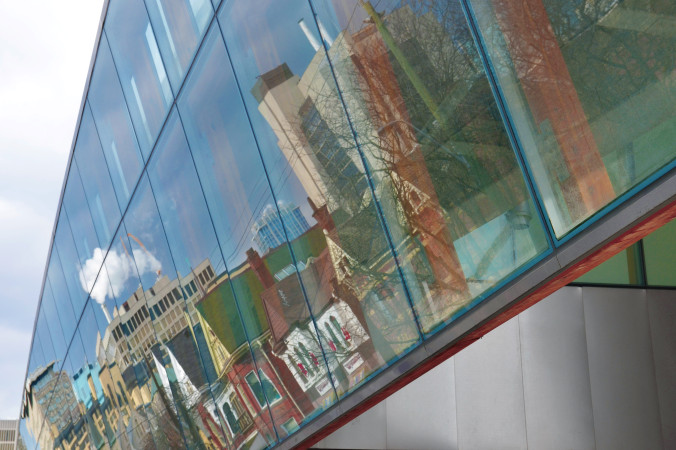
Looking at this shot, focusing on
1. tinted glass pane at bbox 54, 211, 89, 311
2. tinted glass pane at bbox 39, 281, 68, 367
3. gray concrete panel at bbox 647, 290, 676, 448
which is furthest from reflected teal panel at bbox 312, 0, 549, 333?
tinted glass pane at bbox 39, 281, 68, 367

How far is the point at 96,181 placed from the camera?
14.9m

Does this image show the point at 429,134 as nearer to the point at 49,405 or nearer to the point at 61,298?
the point at 61,298

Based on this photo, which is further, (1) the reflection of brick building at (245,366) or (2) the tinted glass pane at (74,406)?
(2) the tinted glass pane at (74,406)

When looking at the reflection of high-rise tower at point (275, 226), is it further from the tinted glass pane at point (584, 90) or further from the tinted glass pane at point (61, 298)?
the tinted glass pane at point (61, 298)

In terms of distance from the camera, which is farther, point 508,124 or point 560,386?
point 560,386

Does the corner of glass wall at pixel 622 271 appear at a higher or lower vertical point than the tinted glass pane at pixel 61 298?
lower

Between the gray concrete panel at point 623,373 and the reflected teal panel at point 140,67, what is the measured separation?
9.59 metres

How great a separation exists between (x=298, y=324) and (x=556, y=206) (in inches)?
156

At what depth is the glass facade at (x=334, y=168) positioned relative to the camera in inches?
151

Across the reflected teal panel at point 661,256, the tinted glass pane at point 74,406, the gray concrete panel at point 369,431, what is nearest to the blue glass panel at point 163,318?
the gray concrete panel at point 369,431

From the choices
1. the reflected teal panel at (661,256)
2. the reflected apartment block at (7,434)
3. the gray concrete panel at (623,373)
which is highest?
the reflected apartment block at (7,434)

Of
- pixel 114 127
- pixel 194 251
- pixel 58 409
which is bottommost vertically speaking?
pixel 58 409

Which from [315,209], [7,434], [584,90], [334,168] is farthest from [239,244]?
[7,434]

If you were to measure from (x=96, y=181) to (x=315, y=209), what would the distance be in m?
9.82
